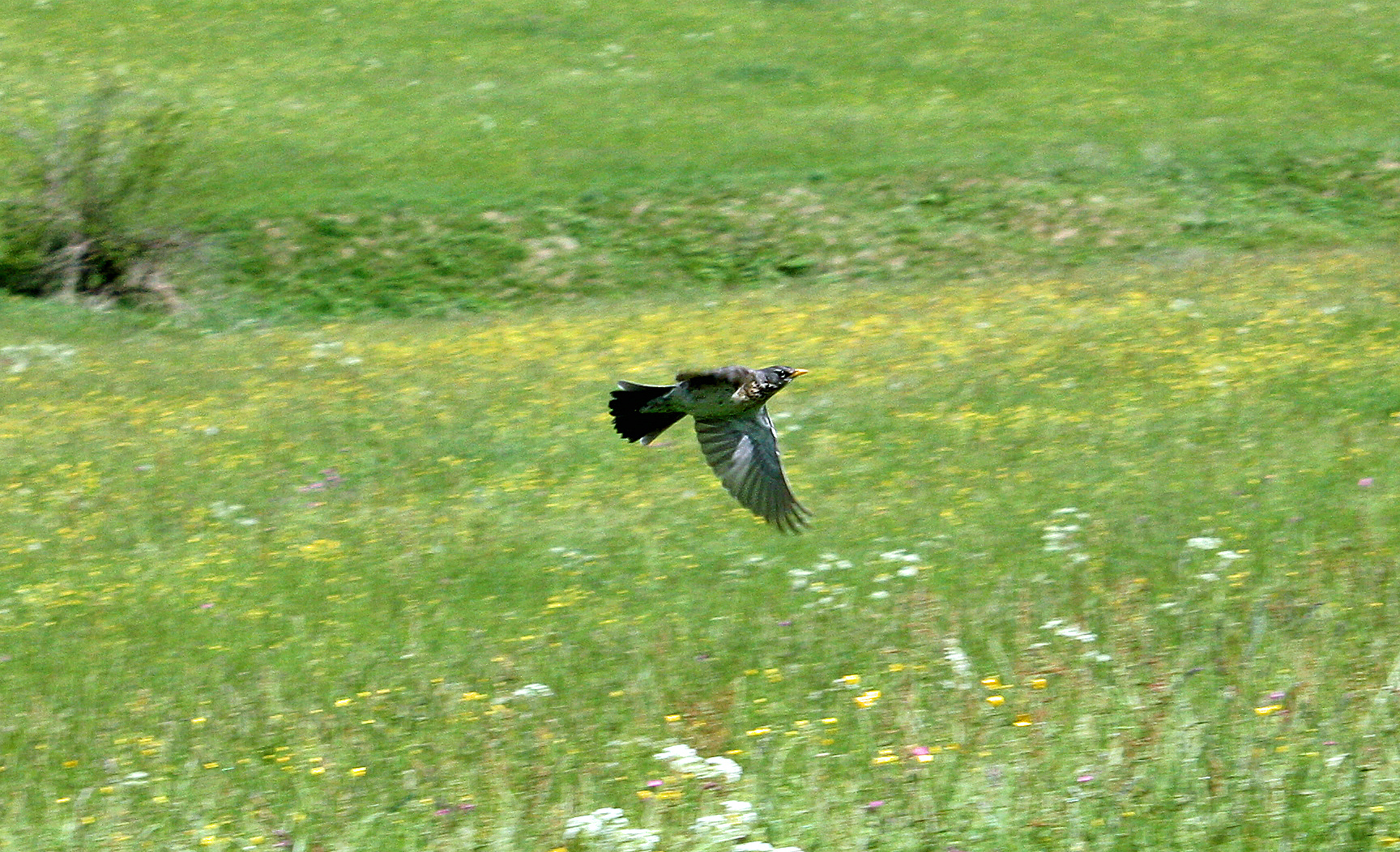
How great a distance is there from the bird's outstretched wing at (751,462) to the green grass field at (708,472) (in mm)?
604

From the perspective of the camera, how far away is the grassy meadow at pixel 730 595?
553 centimetres

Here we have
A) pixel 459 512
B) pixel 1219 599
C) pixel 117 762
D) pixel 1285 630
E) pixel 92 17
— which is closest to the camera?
pixel 117 762

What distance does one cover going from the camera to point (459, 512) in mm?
10961

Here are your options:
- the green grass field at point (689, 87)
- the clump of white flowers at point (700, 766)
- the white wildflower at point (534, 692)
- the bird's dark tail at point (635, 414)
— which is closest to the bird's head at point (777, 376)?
the bird's dark tail at point (635, 414)

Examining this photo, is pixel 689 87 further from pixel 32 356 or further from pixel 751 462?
pixel 751 462

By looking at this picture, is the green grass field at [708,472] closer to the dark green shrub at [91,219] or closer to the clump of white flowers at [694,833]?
the clump of white flowers at [694,833]

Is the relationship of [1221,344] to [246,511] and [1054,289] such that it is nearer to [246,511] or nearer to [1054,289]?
[1054,289]

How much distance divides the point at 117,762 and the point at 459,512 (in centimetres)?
463

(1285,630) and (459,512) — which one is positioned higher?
(1285,630)

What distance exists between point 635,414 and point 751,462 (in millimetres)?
733

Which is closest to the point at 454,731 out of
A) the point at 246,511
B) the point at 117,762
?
the point at 117,762

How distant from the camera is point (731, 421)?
8.52 meters

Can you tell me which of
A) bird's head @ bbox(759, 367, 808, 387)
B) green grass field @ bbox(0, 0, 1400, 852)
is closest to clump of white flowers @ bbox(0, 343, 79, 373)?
green grass field @ bbox(0, 0, 1400, 852)

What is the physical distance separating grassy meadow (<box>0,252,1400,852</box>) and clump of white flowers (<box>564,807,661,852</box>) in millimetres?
26
